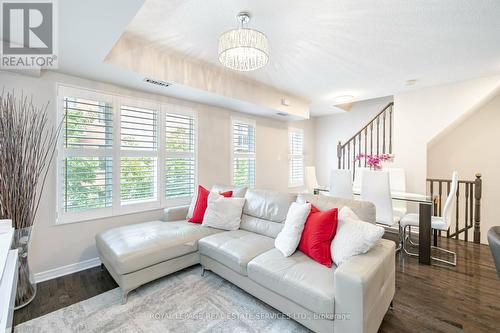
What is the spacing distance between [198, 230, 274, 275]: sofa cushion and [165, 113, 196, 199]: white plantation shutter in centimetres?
130

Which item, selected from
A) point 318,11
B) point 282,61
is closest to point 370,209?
point 318,11

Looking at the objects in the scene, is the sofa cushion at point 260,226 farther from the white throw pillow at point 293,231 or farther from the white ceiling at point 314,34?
the white ceiling at point 314,34

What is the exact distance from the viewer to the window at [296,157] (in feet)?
18.6

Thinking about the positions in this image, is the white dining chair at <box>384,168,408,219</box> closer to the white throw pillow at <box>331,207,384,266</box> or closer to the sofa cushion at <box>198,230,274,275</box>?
the white throw pillow at <box>331,207,384,266</box>

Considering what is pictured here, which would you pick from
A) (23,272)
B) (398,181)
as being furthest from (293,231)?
(398,181)

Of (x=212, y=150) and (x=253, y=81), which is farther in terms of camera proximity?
(x=212, y=150)

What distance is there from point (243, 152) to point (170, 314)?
315 cm

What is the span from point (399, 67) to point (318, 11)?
190 centimetres

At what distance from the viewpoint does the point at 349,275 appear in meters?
1.43

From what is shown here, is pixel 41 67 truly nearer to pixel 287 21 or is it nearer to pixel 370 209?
pixel 287 21

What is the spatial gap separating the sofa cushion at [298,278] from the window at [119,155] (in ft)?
6.66

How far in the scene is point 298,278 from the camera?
5.55ft

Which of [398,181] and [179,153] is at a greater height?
[179,153]

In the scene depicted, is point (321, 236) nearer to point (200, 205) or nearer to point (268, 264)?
point (268, 264)
